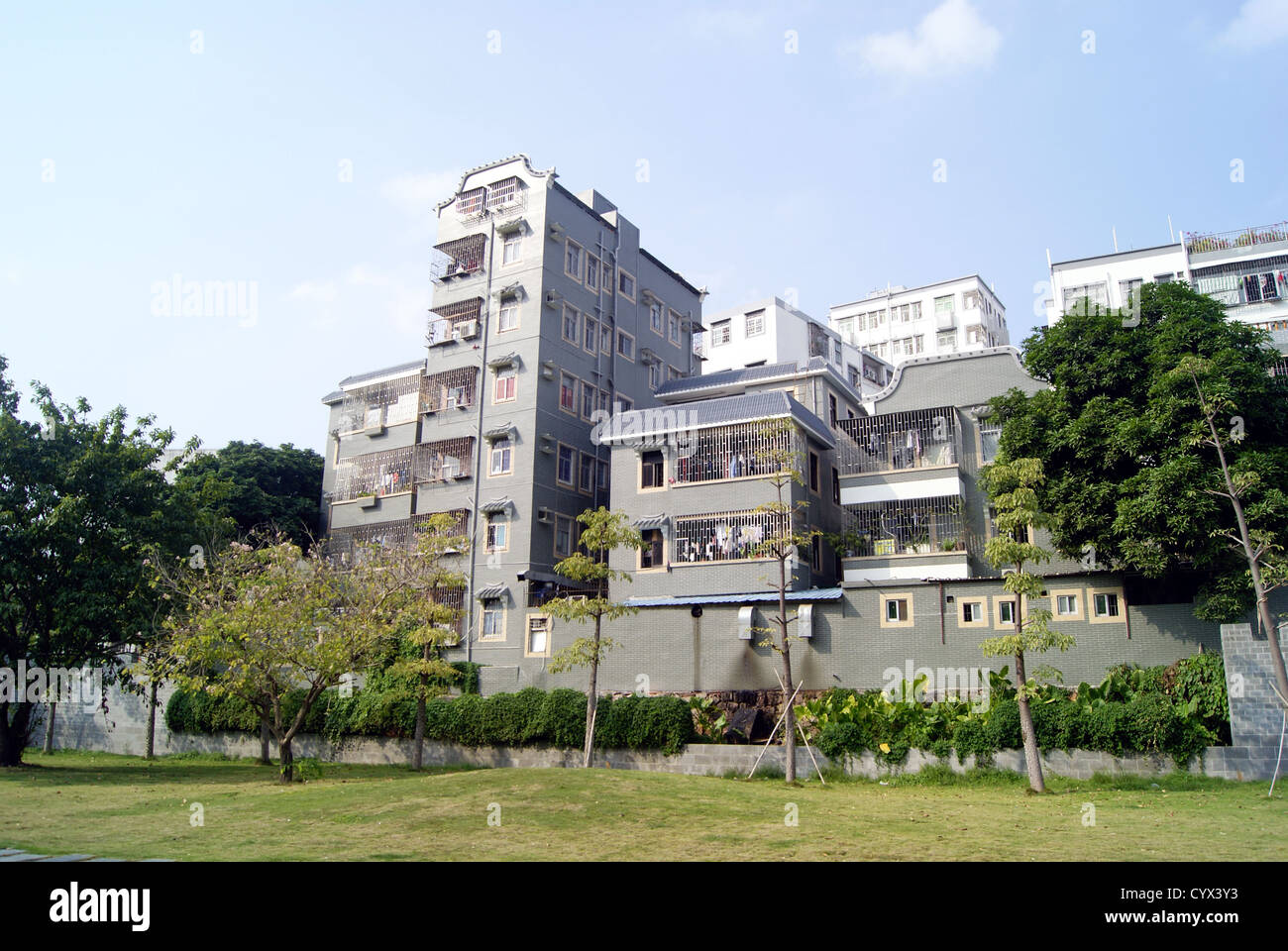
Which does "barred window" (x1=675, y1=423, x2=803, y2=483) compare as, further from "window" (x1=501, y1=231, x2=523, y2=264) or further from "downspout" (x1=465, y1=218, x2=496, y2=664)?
"window" (x1=501, y1=231, x2=523, y2=264)

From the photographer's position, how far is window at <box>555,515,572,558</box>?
37.8 metres

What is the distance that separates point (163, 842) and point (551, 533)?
81.8 feet

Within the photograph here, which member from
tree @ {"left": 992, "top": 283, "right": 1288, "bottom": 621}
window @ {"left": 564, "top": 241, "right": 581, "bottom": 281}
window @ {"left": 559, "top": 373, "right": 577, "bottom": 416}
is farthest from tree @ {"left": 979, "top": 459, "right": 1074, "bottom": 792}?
window @ {"left": 564, "top": 241, "right": 581, "bottom": 281}

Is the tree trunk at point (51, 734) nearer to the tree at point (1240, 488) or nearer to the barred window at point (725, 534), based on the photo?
the barred window at point (725, 534)

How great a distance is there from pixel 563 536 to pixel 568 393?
20.3 feet

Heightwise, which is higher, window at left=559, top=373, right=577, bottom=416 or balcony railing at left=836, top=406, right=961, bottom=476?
window at left=559, top=373, right=577, bottom=416

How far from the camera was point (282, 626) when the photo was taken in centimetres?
2288

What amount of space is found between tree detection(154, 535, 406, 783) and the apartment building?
9207 millimetres

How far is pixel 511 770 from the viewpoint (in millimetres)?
19203

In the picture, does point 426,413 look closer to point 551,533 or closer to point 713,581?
point 551,533

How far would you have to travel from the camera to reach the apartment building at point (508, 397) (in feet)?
121

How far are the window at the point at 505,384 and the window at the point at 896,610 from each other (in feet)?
59.8
